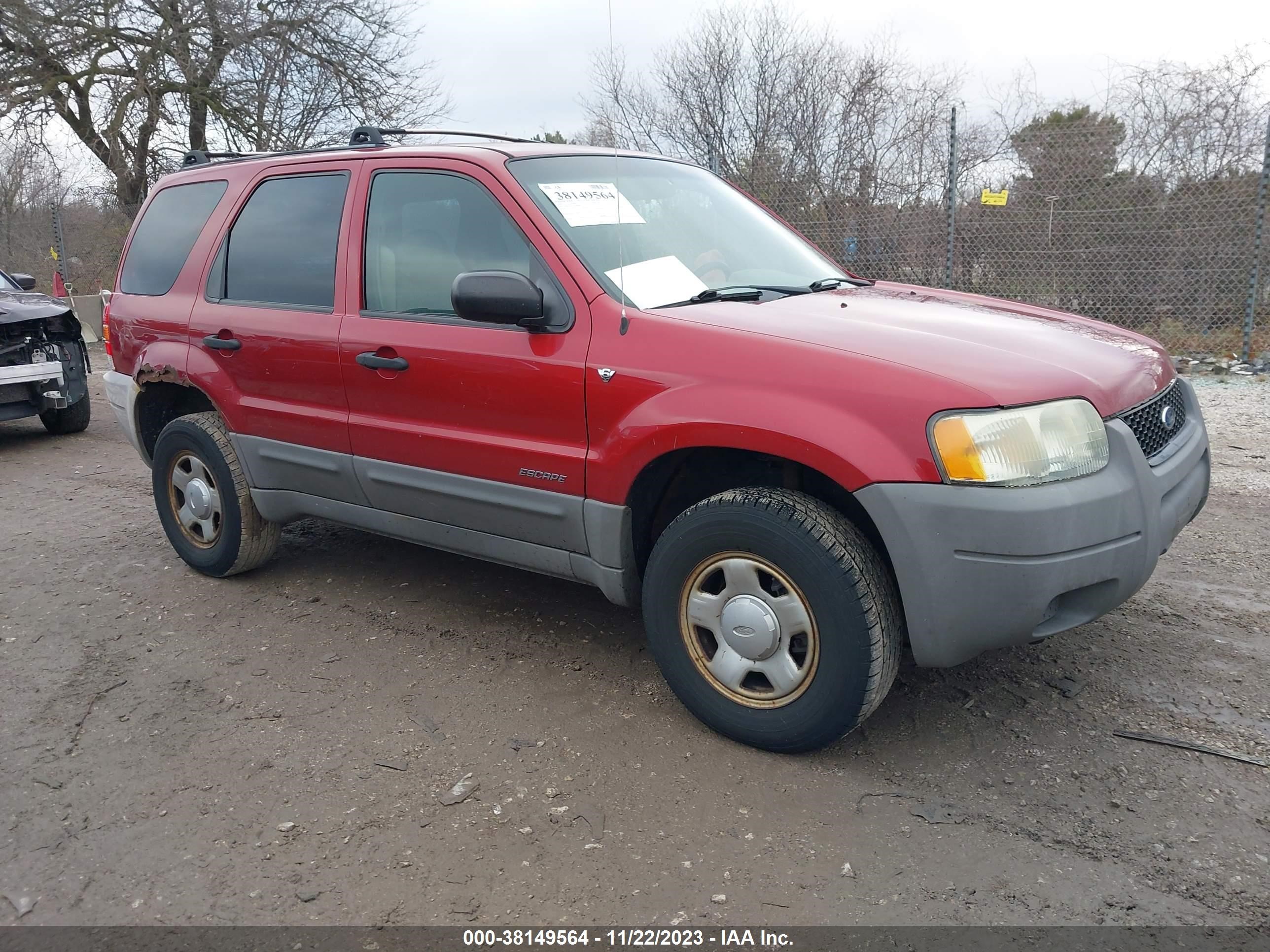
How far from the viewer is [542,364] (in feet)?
10.9

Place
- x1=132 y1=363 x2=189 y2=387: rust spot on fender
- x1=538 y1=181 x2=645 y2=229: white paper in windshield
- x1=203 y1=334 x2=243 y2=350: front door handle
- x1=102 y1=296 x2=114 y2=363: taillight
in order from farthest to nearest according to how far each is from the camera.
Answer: x1=102 y1=296 x2=114 y2=363: taillight
x1=132 y1=363 x2=189 y2=387: rust spot on fender
x1=203 y1=334 x2=243 y2=350: front door handle
x1=538 y1=181 x2=645 y2=229: white paper in windshield

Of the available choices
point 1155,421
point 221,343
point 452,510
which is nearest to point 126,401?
point 221,343

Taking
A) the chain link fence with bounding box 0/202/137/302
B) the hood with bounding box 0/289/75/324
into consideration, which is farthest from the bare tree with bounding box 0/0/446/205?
the hood with bounding box 0/289/75/324

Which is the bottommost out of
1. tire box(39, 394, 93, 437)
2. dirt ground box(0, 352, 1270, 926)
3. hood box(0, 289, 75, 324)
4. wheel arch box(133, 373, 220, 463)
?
dirt ground box(0, 352, 1270, 926)

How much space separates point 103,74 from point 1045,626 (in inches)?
834

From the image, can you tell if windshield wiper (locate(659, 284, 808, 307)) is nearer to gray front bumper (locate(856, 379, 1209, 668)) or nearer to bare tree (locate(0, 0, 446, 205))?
gray front bumper (locate(856, 379, 1209, 668))

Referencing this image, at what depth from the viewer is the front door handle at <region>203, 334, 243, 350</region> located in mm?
4324

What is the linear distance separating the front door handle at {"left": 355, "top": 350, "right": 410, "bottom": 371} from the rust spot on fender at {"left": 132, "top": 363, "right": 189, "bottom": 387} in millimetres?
1319

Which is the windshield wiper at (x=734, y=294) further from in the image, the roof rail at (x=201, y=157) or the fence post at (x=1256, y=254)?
the fence post at (x=1256, y=254)

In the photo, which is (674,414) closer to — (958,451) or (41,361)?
(958,451)

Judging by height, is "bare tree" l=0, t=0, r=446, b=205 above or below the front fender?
above

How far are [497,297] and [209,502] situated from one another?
226 cm

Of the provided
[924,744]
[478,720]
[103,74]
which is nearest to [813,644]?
[924,744]
